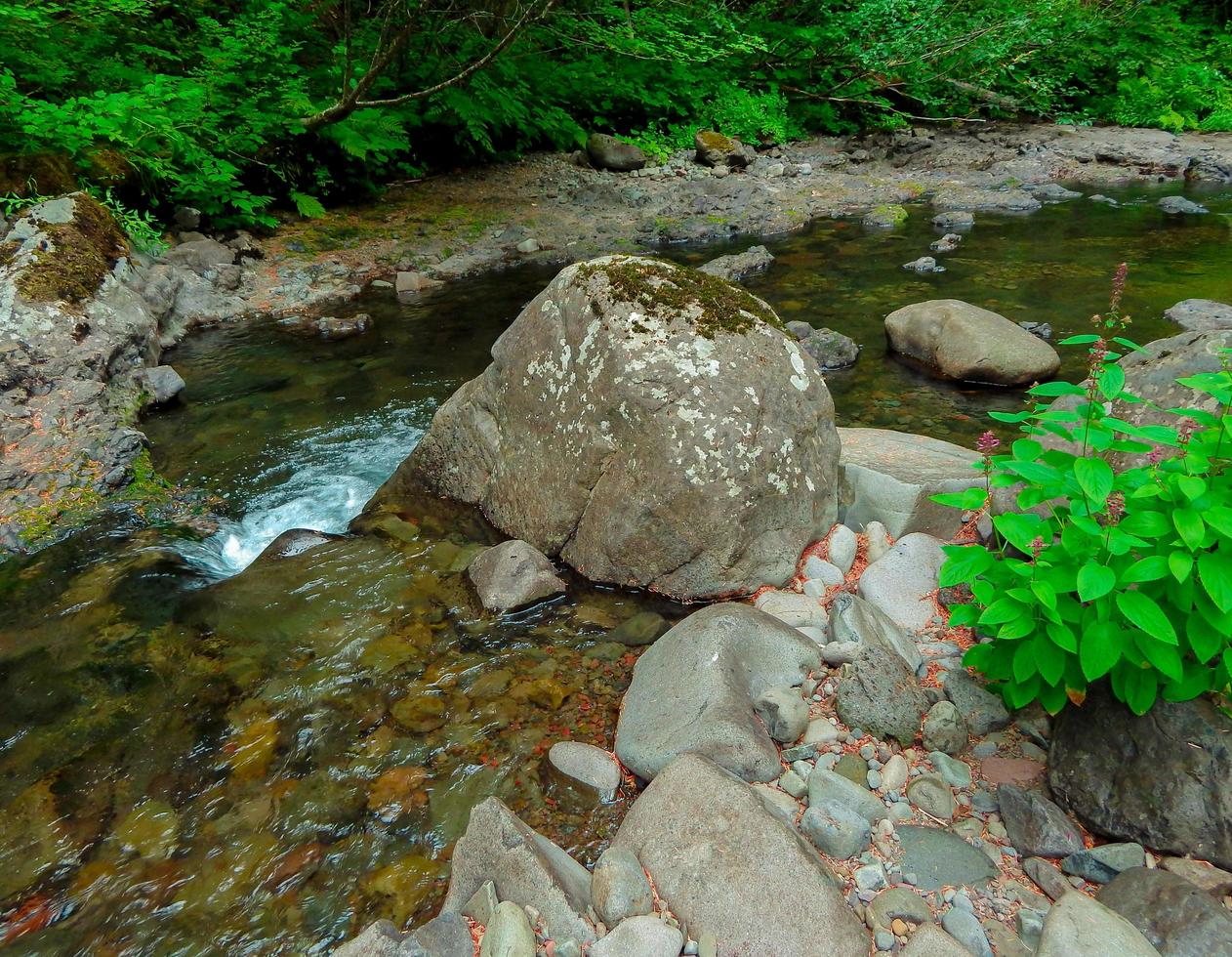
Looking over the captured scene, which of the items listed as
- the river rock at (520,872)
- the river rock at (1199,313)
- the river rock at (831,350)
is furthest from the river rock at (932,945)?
the river rock at (1199,313)

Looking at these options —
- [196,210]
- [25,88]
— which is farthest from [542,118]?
[25,88]

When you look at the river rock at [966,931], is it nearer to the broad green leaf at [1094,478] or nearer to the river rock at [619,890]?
the river rock at [619,890]

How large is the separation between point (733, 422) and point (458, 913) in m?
2.60

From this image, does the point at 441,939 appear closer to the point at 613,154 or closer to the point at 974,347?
the point at 974,347

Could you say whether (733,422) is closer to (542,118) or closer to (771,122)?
(542,118)

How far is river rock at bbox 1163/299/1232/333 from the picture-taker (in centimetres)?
754

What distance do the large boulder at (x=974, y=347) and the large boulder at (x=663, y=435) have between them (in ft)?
10.1

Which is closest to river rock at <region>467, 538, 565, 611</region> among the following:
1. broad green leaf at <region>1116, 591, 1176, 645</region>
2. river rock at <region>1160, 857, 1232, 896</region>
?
broad green leaf at <region>1116, 591, 1176, 645</region>

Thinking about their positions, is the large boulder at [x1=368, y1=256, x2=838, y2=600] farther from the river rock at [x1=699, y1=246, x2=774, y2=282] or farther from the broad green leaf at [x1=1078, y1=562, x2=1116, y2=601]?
the river rock at [x1=699, y1=246, x2=774, y2=282]

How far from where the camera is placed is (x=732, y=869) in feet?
8.11

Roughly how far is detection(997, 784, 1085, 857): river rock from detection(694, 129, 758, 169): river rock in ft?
52.8

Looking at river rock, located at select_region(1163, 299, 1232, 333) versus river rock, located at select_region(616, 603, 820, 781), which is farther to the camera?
river rock, located at select_region(1163, 299, 1232, 333)

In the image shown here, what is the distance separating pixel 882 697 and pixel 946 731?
0.26m

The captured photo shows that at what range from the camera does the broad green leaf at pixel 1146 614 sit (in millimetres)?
2145
